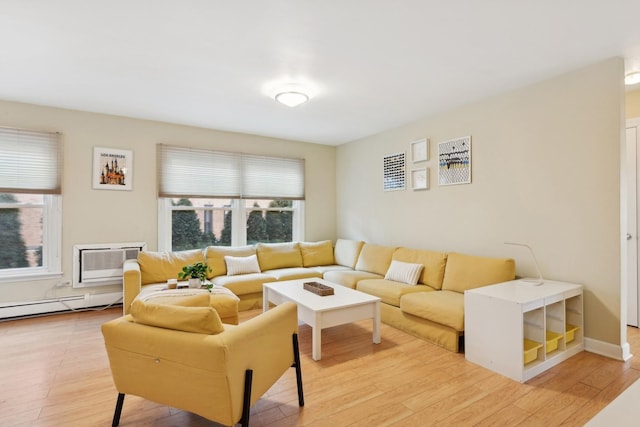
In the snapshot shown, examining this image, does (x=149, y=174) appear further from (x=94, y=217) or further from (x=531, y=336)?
(x=531, y=336)

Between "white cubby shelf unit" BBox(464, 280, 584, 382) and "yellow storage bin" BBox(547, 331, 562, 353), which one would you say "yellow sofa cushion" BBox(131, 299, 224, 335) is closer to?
"white cubby shelf unit" BBox(464, 280, 584, 382)

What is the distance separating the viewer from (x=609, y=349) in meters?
2.79

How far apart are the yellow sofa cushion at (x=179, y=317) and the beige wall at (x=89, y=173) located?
309 cm

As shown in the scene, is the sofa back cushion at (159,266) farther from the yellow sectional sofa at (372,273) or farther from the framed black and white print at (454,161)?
the framed black and white print at (454,161)

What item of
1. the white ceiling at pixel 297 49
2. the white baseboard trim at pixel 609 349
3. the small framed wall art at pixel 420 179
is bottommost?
the white baseboard trim at pixel 609 349

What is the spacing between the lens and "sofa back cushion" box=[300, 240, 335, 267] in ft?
17.3

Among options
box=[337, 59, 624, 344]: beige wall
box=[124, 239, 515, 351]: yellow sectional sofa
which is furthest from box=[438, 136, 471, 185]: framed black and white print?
box=[124, 239, 515, 351]: yellow sectional sofa

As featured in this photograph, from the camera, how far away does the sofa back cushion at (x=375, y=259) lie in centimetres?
452

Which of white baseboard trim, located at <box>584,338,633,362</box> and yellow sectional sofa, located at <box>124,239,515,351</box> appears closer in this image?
white baseboard trim, located at <box>584,338,633,362</box>

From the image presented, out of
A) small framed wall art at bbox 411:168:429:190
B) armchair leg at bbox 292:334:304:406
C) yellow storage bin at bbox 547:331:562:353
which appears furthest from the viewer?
small framed wall art at bbox 411:168:429:190

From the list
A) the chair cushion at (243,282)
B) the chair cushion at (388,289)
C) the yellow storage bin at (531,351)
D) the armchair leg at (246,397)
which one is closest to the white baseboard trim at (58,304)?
the chair cushion at (243,282)

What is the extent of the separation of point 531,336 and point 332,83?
2.92 m

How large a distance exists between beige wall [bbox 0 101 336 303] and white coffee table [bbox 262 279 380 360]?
2.43 m

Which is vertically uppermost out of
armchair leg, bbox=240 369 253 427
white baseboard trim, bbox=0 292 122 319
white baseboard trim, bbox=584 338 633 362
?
armchair leg, bbox=240 369 253 427
